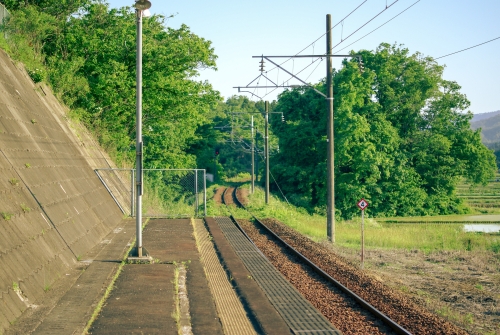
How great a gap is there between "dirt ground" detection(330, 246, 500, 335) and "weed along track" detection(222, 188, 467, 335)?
82 cm

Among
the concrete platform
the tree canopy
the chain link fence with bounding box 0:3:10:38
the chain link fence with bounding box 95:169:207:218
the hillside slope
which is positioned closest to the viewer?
the concrete platform

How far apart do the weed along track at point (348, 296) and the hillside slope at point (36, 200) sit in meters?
5.12

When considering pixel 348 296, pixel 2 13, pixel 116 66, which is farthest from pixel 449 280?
pixel 116 66

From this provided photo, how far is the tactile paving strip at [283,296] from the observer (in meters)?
9.43

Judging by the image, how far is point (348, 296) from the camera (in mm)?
12461

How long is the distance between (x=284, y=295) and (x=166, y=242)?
687cm

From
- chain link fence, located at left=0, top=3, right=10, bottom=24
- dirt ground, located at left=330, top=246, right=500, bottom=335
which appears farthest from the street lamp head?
chain link fence, located at left=0, top=3, right=10, bottom=24

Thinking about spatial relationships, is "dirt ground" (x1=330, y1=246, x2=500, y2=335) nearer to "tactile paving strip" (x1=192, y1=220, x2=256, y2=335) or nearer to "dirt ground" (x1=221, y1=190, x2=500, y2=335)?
"dirt ground" (x1=221, y1=190, x2=500, y2=335)

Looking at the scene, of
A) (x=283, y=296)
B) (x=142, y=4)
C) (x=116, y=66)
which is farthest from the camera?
(x=116, y=66)

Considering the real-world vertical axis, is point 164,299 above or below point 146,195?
below

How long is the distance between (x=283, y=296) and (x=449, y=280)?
7129mm

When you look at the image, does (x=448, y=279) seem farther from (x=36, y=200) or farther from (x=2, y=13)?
(x=2, y=13)

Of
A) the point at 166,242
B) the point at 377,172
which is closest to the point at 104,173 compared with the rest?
the point at 166,242

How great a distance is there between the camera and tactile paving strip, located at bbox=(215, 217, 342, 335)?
943 centimetres
